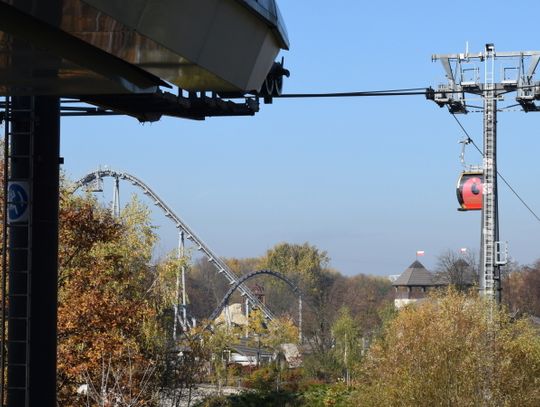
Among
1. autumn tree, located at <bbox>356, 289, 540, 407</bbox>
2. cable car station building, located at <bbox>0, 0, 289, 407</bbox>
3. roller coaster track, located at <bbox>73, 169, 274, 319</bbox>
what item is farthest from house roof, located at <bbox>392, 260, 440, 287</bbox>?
cable car station building, located at <bbox>0, 0, 289, 407</bbox>

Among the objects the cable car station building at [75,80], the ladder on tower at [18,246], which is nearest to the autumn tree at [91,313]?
the cable car station building at [75,80]

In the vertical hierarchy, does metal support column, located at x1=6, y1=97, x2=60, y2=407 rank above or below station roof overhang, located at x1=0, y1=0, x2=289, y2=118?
below

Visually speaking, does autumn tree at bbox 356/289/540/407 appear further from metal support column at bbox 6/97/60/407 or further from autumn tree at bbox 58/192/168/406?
metal support column at bbox 6/97/60/407

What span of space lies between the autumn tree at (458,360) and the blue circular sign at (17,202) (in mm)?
15533

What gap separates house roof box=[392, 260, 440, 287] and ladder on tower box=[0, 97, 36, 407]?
378 feet

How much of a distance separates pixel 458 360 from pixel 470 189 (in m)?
17.2

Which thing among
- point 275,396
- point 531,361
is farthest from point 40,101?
point 275,396

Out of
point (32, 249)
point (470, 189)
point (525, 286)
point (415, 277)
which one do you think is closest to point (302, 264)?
point (415, 277)

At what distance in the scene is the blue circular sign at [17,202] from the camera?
41.6 ft

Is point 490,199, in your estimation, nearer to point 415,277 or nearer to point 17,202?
point 17,202

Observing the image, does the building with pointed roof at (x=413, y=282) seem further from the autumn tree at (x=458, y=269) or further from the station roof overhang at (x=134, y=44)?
the station roof overhang at (x=134, y=44)

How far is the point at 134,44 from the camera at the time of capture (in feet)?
23.8

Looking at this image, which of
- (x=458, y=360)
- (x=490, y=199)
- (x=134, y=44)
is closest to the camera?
(x=134, y=44)

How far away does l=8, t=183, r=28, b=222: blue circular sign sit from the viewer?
12.7m
